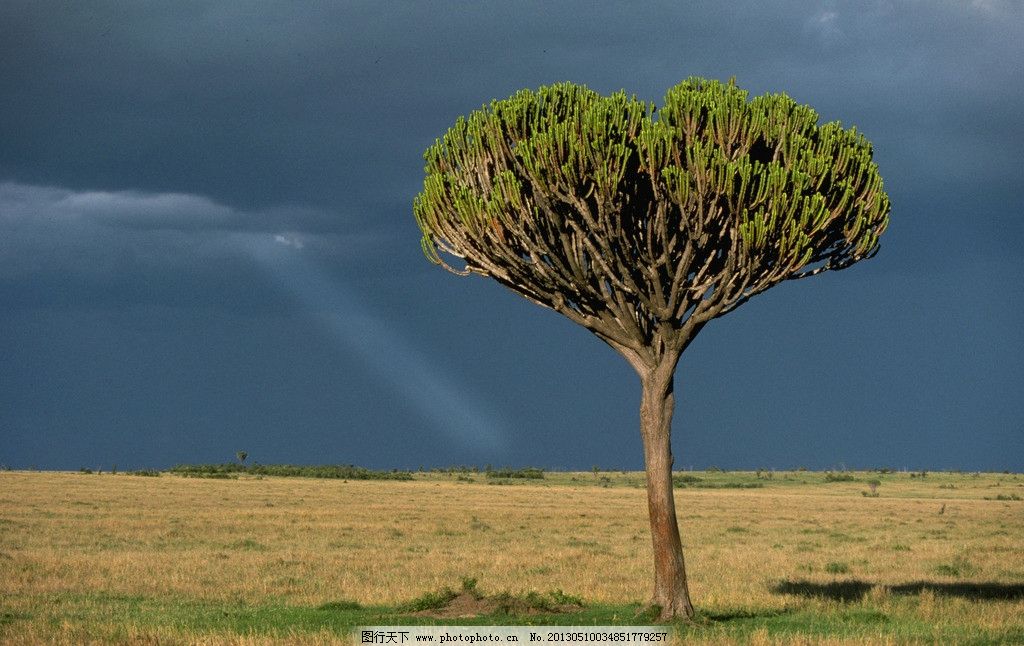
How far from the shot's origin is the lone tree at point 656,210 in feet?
57.4

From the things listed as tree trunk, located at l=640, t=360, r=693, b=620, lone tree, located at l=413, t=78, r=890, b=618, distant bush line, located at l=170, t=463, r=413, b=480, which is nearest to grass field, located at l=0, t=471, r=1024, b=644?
tree trunk, located at l=640, t=360, r=693, b=620

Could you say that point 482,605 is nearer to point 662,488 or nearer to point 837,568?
point 662,488

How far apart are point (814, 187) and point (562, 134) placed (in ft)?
14.6

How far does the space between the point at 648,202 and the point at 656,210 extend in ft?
0.76

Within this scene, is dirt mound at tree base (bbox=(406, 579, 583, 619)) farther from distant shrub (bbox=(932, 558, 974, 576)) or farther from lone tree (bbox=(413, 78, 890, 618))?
distant shrub (bbox=(932, 558, 974, 576))

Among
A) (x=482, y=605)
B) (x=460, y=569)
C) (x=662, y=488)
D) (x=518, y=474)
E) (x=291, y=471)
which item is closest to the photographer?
(x=662, y=488)

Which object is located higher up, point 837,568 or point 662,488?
point 662,488

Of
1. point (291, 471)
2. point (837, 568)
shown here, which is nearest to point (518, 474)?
point (291, 471)

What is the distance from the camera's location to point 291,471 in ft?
422

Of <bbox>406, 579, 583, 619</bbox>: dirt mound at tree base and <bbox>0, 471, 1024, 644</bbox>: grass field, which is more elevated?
<bbox>406, 579, 583, 619</bbox>: dirt mound at tree base

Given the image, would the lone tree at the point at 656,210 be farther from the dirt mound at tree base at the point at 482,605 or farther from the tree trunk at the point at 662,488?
the dirt mound at tree base at the point at 482,605

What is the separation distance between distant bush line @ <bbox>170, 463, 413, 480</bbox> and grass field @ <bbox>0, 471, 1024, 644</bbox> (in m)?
62.0

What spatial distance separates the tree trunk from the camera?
1811 cm

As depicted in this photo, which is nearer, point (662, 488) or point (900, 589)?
point (662, 488)
